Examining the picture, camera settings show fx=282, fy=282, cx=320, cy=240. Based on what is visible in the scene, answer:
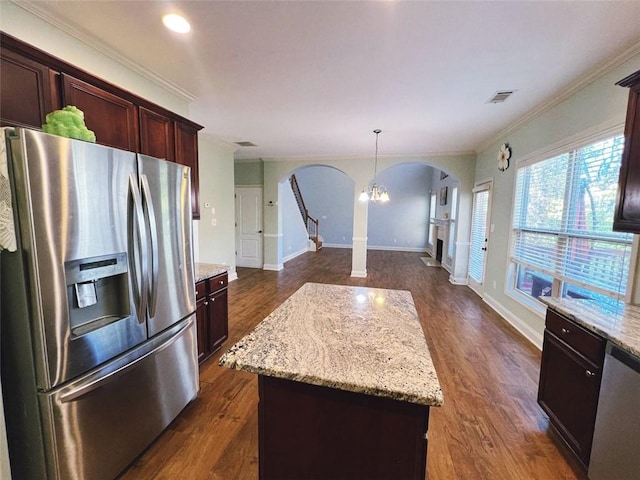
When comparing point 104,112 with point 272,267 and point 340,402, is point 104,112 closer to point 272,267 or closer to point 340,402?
point 340,402

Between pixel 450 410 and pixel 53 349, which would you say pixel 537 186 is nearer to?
pixel 450 410

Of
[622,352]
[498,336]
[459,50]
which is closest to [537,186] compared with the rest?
[498,336]

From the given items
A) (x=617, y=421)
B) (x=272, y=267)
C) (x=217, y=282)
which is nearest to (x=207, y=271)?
(x=217, y=282)

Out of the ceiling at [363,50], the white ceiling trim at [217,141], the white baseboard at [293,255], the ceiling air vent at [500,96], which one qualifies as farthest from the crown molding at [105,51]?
the white baseboard at [293,255]

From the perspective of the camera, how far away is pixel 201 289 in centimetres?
A: 247

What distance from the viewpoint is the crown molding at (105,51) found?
5.62ft

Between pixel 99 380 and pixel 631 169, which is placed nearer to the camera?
pixel 99 380

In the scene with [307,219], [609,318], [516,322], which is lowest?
[516,322]

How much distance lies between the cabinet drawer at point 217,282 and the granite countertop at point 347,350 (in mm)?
1167

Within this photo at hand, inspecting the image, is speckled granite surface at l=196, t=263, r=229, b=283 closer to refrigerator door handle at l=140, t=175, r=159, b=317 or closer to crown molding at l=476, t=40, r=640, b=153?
refrigerator door handle at l=140, t=175, r=159, b=317

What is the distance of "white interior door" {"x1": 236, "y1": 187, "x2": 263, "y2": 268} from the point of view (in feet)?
22.0

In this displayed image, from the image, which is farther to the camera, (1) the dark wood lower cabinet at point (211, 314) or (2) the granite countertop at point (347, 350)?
(1) the dark wood lower cabinet at point (211, 314)

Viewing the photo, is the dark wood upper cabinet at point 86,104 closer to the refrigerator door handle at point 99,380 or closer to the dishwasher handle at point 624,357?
A: the refrigerator door handle at point 99,380

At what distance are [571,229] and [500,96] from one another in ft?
4.90
